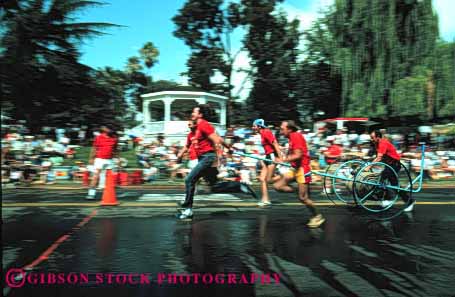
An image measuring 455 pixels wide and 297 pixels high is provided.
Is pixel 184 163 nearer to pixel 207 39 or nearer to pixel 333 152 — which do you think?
pixel 333 152

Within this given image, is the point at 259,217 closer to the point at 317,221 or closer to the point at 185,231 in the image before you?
the point at 317,221

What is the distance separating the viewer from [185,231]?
704 cm

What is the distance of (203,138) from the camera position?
790cm

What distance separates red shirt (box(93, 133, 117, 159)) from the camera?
11.2 meters

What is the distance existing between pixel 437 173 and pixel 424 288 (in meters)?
14.5

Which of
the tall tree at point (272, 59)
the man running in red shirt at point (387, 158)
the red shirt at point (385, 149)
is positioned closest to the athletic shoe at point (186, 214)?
the man running in red shirt at point (387, 158)

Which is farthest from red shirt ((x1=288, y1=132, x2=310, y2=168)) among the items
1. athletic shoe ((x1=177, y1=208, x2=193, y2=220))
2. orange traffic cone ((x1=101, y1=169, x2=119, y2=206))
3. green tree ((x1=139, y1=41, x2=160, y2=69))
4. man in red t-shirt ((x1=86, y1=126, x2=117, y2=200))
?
green tree ((x1=139, y1=41, x2=160, y2=69))

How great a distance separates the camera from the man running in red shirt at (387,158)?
8.52 m

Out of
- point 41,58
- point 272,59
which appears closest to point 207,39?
point 272,59

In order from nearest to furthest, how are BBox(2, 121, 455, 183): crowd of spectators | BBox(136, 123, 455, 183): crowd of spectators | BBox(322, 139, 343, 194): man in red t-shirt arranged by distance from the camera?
BBox(2, 121, 455, 183): crowd of spectators → BBox(136, 123, 455, 183): crowd of spectators → BBox(322, 139, 343, 194): man in red t-shirt

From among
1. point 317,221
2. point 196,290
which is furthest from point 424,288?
point 317,221

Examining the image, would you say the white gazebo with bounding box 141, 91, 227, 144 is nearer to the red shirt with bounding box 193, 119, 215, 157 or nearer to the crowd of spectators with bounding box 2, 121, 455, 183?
the crowd of spectators with bounding box 2, 121, 455, 183

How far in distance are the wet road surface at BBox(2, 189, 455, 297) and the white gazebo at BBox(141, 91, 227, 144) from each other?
1877 cm

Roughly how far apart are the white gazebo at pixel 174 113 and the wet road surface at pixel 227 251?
1877 centimetres
